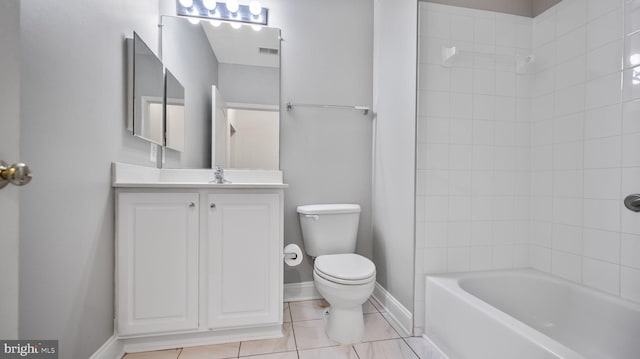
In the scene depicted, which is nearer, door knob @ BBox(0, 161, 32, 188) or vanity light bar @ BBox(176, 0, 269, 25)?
door knob @ BBox(0, 161, 32, 188)

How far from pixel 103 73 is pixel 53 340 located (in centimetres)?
108

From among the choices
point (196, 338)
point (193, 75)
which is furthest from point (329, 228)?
point (193, 75)

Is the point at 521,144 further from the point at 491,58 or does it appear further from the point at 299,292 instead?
the point at 299,292

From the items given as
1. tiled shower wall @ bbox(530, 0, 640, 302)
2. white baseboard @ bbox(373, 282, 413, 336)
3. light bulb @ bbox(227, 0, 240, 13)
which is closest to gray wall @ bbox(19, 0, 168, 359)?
light bulb @ bbox(227, 0, 240, 13)

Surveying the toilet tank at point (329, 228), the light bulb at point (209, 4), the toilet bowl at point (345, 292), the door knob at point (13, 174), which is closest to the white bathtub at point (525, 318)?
the toilet bowl at point (345, 292)

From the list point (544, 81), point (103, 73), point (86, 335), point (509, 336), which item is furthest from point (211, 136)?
point (544, 81)

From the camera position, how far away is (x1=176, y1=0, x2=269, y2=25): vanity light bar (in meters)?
1.97

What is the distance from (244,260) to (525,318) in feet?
5.17

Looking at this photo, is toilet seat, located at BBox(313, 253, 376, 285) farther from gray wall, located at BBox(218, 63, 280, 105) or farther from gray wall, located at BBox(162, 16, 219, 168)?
gray wall, located at BBox(218, 63, 280, 105)

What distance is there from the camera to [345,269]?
5.06 feet

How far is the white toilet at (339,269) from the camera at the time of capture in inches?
57.2

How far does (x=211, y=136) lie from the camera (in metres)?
1.95

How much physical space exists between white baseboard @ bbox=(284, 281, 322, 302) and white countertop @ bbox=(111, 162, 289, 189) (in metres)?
0.80

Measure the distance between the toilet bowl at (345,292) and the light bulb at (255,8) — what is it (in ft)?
5.96
